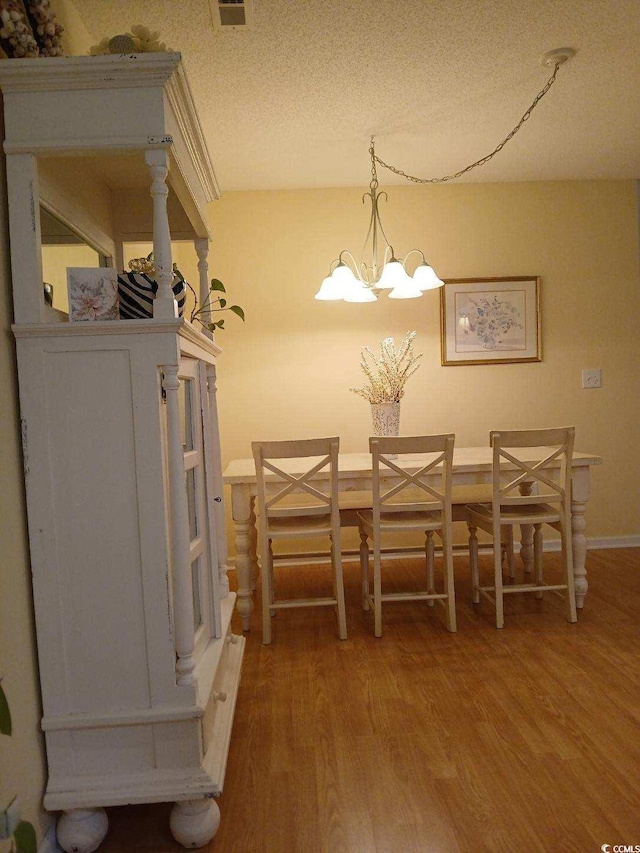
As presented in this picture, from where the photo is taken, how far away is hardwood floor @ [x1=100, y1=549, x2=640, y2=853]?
1416mm

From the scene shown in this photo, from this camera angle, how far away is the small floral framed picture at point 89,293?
4.47ft

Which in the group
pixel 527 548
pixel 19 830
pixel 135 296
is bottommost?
pixel 527 548

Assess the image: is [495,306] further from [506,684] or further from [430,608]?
[506,684]

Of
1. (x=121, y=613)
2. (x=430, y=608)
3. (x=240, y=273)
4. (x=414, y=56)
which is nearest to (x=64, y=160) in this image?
(x=121, y=613)

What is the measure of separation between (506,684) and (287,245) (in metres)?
2.81

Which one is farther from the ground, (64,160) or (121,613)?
(64,160)

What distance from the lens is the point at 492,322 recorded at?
3840 millimetres

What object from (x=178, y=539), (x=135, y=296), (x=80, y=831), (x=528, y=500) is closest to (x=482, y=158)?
(x=528, y=500)

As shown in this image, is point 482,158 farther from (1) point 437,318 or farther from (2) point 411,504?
(2) point 411,504

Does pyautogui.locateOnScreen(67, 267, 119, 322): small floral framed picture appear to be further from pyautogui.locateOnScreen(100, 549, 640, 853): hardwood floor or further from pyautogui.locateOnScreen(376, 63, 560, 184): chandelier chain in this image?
pyautogui.locateOnScreen(376, 63, 560, 184): chandelier chain

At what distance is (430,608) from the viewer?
295cm

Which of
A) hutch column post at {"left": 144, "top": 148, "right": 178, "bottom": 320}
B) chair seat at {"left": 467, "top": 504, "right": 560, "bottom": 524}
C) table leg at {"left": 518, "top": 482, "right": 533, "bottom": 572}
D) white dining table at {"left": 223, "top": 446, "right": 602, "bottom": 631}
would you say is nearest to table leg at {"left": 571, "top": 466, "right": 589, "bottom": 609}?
white dining table at {"left": 223, "top": 446, "right": 602, "bottom": 631}

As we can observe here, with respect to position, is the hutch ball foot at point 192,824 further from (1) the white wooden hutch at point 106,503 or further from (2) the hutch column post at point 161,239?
(2) the hutch column post at point 161,239

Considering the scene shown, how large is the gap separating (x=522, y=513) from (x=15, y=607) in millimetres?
2202
